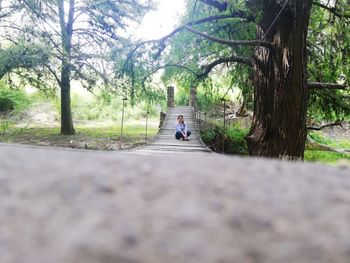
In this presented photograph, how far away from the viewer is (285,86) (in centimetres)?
611

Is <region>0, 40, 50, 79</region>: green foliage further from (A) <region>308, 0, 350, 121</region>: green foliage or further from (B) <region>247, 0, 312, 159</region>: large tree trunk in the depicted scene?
(A) <region>308, 0, 350, 121</region>: green foliage

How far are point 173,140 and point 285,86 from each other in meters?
6.41

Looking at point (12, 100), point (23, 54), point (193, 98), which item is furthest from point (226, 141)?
point (12, 100)

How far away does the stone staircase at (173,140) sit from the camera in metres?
10.1

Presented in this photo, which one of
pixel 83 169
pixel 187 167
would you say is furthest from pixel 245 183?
pixel 83 169

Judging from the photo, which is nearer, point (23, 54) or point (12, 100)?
point (23, 54)

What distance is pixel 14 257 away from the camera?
602mm

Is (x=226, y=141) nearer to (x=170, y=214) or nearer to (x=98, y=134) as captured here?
(x=98, y=134)

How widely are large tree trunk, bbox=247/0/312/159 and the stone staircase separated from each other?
366cm

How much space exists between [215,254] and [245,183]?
1.01ft

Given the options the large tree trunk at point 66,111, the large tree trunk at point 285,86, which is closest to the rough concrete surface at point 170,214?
the large tree trunk at point 285,86

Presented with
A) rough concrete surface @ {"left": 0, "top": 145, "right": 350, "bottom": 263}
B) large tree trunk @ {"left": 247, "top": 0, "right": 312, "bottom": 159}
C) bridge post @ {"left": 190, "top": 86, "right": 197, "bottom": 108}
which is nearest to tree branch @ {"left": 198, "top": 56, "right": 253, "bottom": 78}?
large tree trunk @ {"left": 247, "top": 0, "right": 312, "bottom": 159}

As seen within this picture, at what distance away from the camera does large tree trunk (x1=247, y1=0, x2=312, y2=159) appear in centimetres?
609

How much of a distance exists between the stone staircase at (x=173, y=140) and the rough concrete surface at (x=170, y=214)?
836cm
